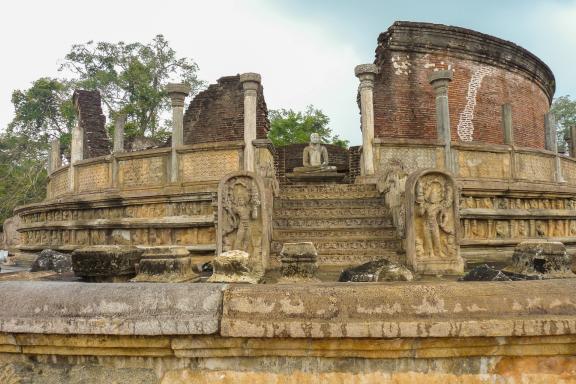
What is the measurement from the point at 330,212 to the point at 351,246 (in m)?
0.98

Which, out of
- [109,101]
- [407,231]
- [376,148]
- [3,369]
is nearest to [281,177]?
[376,148]

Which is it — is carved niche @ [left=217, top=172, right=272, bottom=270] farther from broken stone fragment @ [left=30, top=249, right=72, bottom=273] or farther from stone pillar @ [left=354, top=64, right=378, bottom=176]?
stone pillar @ [left=354, top=64, right=378, bottom=176]

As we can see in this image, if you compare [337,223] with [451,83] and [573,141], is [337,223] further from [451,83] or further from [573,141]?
[573,141]

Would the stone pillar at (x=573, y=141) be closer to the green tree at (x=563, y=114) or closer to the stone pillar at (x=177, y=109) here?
the stone pillar at (x=177, y=109)

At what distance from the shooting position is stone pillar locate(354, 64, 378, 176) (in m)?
8.10

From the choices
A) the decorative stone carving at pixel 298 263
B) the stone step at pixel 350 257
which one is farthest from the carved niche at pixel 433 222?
the decorative stone carving at pixel 298 263

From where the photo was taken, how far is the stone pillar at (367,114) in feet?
26.6

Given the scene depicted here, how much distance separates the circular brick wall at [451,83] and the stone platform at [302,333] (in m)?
12.2

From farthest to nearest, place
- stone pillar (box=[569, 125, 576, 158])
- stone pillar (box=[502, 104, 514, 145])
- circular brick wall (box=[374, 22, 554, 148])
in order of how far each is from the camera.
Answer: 1. stone pillar (box=[569, 125, 576, 158])
2. circular brick wall (box=[374, 22, 554, 148])
3. stone pillar (box=[502, 104, 514, 145])

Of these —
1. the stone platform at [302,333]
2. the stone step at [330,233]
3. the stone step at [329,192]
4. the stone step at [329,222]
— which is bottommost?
the stone platform at [302,333]

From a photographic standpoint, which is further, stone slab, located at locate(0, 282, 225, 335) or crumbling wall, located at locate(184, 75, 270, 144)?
crumbling wall, located at locate(184, 75, 270, 144)

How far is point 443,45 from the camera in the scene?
46.2ft

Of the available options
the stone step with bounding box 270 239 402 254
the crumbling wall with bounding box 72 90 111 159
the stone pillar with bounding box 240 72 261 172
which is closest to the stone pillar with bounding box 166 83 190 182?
the stone pillar with bounding box 240 72 261 172

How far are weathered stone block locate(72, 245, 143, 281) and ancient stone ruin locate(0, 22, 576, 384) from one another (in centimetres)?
1
